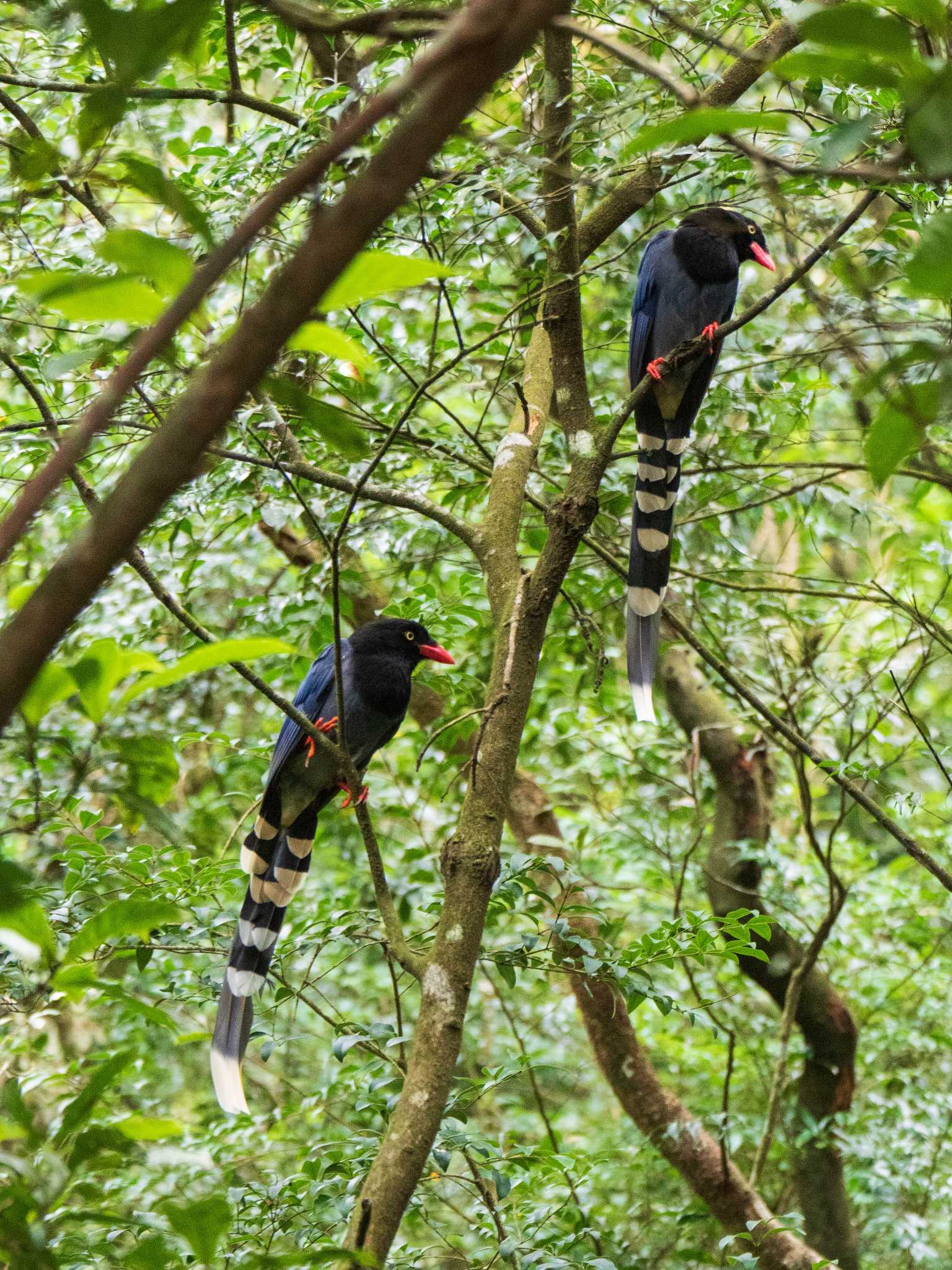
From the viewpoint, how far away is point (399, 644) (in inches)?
153

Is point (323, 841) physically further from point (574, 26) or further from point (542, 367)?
point (574, 26)

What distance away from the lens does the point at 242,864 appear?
3.21 meters

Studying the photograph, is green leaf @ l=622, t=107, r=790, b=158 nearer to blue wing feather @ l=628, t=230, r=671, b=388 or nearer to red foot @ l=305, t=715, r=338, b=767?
red foot @ l=305, t=715, r=338, b=767

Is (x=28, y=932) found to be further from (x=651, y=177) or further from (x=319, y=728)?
(x=651, y=177)

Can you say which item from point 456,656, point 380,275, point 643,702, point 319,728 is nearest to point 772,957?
point 456,656

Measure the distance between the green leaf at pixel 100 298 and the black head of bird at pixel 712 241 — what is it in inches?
130

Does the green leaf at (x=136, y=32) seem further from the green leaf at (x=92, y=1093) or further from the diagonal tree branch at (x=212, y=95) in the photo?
the diagonal tree branch at (x=212, y=95)

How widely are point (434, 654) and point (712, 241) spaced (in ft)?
5.37

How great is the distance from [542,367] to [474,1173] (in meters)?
2.02

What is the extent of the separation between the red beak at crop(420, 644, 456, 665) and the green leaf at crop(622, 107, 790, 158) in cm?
312

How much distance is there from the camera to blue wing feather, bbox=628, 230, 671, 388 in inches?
152

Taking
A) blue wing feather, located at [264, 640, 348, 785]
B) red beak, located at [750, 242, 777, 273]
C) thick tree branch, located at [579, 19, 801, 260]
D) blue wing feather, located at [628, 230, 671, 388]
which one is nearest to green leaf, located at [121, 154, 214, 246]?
thick tree branch, located at [579, 19, 801, 260]

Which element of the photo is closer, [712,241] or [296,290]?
[296,290]

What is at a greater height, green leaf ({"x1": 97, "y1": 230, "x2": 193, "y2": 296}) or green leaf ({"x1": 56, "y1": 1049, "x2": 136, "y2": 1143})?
green leaf ({"x1": 97, "y1": 230, "x2": 193, "y2": 296})
